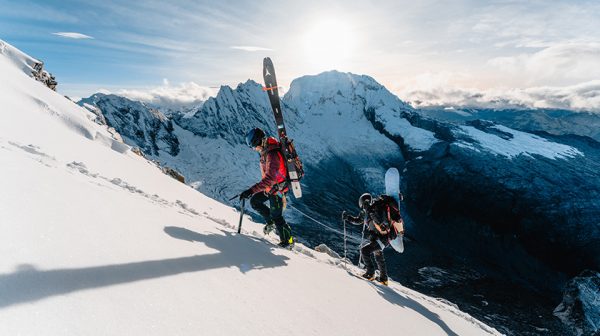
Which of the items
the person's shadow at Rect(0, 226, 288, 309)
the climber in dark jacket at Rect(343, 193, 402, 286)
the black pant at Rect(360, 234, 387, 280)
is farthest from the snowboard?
the person's shadow at Rect(0, 226, 288, 309)

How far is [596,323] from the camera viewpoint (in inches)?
3625

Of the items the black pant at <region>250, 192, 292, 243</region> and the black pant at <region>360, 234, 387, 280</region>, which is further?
the black pant at <region>360, 234, 387, 280</region>

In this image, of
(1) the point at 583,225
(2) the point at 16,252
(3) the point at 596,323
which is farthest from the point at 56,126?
(1) the point at 583,225

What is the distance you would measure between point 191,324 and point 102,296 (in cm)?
85

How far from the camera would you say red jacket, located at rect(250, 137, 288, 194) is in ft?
32.0

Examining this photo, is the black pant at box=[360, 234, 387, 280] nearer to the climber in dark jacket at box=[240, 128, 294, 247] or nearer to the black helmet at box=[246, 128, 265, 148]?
the climber in dark jacket at box=[240, 128, 294, 247]

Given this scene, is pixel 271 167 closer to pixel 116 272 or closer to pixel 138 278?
pixel 138 278

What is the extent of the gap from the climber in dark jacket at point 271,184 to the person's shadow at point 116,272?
2905 millimetres

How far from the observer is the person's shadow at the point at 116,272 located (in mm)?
2771

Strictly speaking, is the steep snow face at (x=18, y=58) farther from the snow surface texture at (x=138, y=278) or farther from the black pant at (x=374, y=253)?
the black pant at (x=374, y=253)

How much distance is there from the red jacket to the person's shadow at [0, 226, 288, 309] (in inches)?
112

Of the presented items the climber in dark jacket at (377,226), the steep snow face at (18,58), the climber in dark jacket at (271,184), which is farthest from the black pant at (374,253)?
the steep snow face at (18,58)

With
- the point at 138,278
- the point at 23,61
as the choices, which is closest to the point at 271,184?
the point at 138,278

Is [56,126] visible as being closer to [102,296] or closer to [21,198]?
[21,198]
